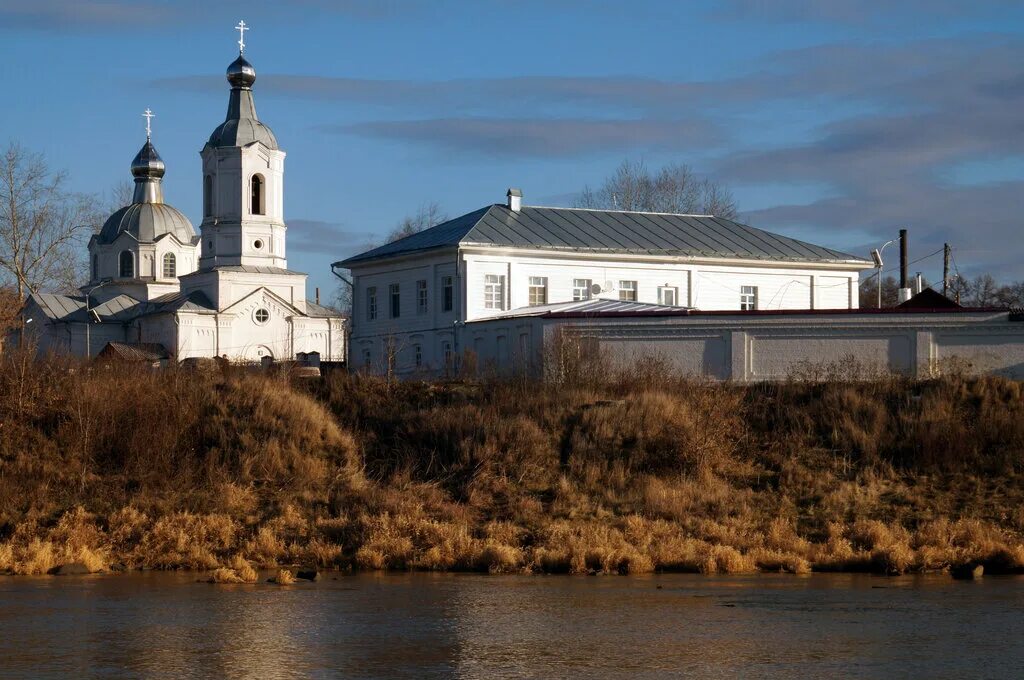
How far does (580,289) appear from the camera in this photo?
5188 centimetres

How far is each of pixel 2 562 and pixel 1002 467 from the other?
19.5 metres

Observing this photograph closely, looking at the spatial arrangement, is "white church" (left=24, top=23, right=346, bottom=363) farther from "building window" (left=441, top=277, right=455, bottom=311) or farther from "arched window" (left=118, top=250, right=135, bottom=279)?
"building window" (left=441, top=277, right=455, bottom=311)

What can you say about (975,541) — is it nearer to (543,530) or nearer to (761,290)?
(543,530)

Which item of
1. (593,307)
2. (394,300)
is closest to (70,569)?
(593,307)

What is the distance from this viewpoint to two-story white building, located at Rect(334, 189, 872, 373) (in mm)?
50188

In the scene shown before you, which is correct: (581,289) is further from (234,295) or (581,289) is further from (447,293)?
(234,295)

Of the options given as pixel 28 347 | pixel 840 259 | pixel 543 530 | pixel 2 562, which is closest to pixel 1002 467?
pixel 543 530

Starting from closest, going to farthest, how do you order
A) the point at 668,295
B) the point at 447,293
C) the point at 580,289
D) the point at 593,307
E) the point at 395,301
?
1. the point at 593,307
2. the point at 447,293
3. the point at 580,289
4. the point at 668,295
5. the point at 395,301

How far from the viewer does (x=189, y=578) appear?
24359 mm

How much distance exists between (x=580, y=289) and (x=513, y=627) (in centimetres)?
3369

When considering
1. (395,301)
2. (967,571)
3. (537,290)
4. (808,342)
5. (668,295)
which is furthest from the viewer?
(395,301)

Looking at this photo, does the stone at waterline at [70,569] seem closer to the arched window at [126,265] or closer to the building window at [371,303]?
the building window at [371,303]

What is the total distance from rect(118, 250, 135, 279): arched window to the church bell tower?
11.9 metres

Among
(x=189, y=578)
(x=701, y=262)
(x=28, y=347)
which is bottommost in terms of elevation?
(x=189, y=578)
